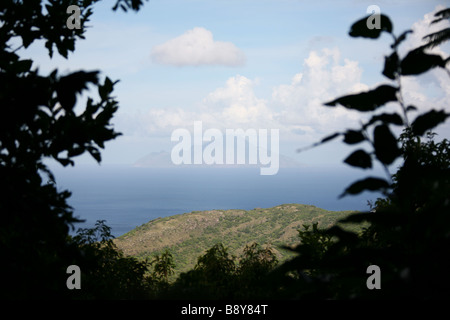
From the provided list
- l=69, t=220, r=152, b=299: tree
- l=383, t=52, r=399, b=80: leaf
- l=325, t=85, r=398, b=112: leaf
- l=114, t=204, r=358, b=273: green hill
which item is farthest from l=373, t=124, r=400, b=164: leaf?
l=114, t=204, r=358, b=273: green hill

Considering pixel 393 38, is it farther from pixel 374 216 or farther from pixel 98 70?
pixel 98 70

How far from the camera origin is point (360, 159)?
242 cm

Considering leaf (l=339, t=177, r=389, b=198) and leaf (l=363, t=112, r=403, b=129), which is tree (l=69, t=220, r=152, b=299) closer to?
leaf (l=339, t=177, r=389, b=198)

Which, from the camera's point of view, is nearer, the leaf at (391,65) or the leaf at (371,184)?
the leaf at (371,184)

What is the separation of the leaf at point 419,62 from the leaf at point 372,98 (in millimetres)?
212

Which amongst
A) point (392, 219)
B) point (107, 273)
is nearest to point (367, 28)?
point (392, 219)

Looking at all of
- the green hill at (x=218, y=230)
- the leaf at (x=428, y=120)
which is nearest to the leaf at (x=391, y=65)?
the leaf at (x=428, y=120)

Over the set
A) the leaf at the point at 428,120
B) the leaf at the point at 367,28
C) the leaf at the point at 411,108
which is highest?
the leaf at the point at 367,28

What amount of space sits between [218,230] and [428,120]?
70.1 m

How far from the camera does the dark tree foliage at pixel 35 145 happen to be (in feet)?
8.66

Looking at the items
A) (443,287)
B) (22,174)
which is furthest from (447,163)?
(22,174)

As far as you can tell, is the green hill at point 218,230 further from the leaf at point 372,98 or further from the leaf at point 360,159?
the leaf at point 360,159

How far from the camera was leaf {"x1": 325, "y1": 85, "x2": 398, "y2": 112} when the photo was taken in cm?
262

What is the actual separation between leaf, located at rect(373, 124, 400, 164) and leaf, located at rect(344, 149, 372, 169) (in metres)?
0.07
